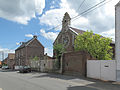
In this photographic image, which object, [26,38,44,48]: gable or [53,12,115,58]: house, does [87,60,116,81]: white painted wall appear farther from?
[26,38,44,48]: gable

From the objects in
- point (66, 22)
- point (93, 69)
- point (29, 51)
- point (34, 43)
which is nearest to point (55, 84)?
point (93, 69)

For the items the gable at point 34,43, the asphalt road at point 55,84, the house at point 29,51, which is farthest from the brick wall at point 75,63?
the gable at point 34,43

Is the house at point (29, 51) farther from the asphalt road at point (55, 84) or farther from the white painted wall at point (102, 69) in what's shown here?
the asphalt road at point (55, 84)

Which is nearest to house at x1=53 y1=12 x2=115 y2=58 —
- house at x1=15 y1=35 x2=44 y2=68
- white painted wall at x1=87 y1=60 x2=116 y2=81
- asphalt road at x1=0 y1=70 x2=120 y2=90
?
white painted wall at x1=87 y1=60 x2=116 y2=81

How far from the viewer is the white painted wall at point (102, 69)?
13164mm

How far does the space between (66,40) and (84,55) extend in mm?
13880

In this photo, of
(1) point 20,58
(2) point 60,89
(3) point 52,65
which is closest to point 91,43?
(3) point 52,65

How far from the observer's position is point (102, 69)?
46.3ft

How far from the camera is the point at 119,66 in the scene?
1256 cm

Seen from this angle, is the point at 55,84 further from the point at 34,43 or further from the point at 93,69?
the point at 34,43

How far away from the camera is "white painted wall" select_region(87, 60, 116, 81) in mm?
13164

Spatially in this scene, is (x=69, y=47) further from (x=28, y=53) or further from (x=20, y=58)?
(x=20, y=58)

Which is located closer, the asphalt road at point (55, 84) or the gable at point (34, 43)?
the asphalt road at point (55, 84)

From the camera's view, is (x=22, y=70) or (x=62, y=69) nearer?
(x=62, y=69)
